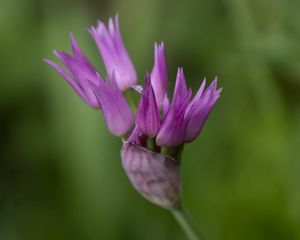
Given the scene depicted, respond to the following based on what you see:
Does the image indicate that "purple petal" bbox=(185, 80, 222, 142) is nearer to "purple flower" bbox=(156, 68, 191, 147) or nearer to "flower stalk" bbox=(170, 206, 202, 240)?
"purple flower" bbox=(156, 68, 191, 147)

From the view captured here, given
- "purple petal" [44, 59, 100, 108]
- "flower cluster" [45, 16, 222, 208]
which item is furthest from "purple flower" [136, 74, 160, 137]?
"purple petal" [44, 59, 100, 108]

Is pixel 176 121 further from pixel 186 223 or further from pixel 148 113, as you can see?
pixel 186 223

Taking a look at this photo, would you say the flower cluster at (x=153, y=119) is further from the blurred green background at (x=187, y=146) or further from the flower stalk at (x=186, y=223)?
the blurred green background at (x=187, y=146)

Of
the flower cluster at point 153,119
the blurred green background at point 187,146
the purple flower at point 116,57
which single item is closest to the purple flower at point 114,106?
the flower cluster at point 153,119

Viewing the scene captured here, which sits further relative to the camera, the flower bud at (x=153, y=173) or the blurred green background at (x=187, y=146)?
the blurred green background at (x=187, y=146)

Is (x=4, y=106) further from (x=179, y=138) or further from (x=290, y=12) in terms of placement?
(x=179, y=138)

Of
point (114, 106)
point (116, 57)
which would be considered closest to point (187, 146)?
point (116, 57)
